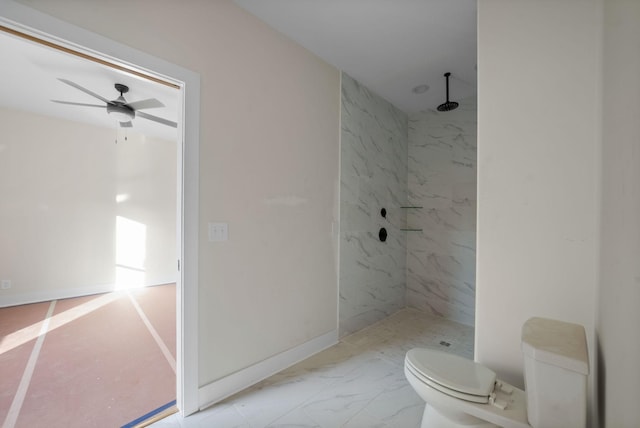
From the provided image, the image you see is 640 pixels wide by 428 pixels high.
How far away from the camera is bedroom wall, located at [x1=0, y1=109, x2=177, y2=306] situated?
3.27 m

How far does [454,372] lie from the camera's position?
1140 millimetres

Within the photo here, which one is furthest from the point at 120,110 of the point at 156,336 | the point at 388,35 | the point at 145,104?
the point at 388,35

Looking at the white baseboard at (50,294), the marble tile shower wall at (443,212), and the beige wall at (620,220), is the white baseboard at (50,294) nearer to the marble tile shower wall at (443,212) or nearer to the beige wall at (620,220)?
the marble tile shower wall at (443,212)

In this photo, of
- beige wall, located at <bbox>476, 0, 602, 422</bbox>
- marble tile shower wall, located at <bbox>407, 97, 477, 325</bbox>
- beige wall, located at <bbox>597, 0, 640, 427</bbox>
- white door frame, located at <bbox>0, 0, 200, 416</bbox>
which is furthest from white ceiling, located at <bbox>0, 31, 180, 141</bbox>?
marble tile shower wall, located at <bbox>407, 97, 477, 325</bbox>

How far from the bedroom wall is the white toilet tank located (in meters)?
5.12

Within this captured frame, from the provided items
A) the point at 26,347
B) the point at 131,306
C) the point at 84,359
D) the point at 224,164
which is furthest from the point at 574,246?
the point at 131,306

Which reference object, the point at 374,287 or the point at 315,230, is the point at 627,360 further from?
the point at 374,287

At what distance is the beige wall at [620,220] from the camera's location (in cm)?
54

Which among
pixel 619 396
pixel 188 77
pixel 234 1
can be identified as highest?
pixel 234 1

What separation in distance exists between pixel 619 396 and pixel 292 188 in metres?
1.85

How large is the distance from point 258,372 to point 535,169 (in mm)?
2102

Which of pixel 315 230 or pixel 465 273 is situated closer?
pixel 315 230

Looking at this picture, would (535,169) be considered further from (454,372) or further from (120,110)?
(120,110)

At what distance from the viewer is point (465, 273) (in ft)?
9.56
